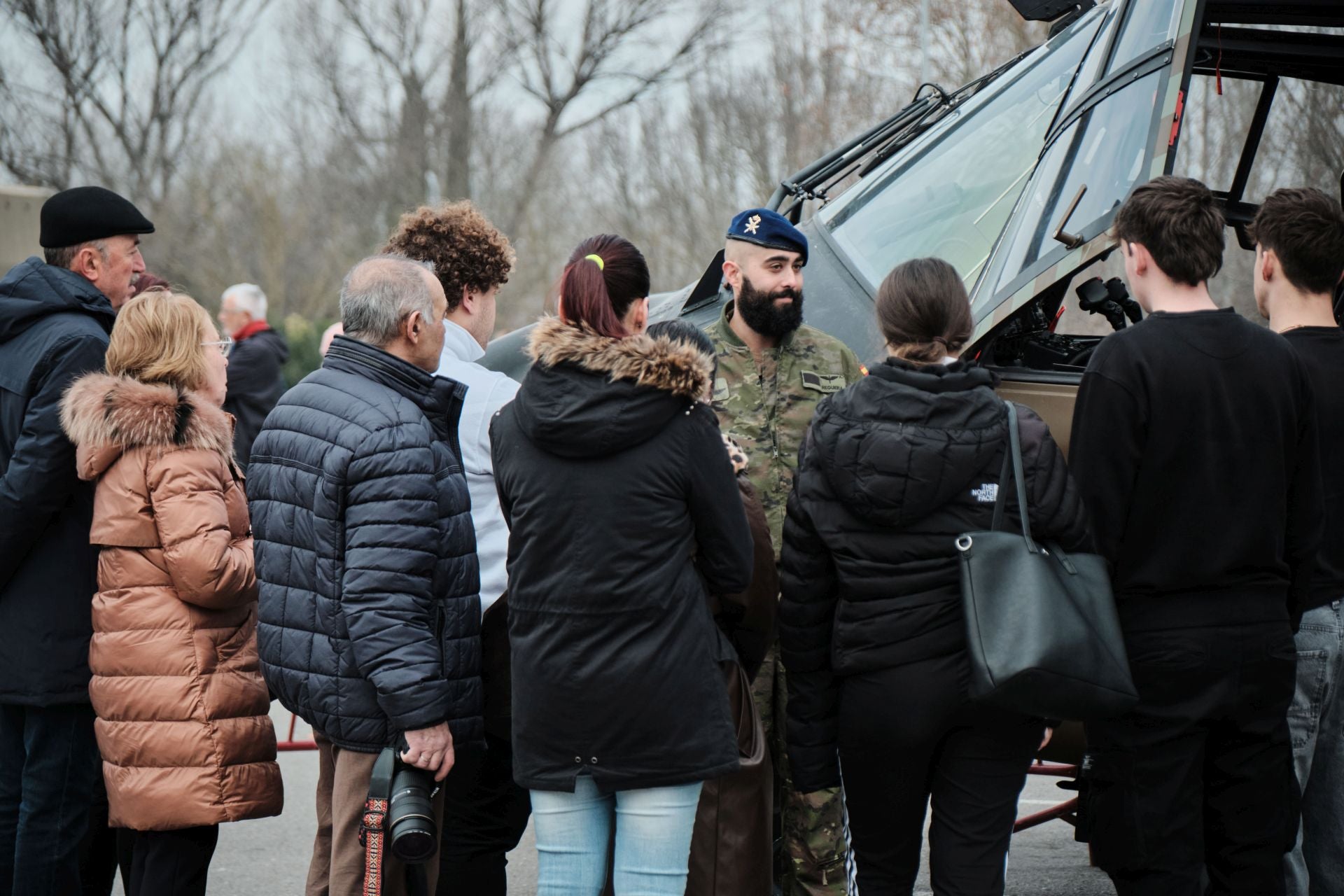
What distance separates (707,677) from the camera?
3041mm

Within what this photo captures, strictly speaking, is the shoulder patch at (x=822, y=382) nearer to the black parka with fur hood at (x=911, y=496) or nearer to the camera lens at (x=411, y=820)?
the black parka with fur hood at (x=911, y=496)

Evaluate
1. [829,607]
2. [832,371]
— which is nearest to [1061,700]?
[829,607]

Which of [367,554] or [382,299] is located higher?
[382,299]

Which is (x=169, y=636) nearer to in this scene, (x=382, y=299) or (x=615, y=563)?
(x=382, y=299)

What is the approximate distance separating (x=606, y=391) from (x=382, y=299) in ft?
2.55

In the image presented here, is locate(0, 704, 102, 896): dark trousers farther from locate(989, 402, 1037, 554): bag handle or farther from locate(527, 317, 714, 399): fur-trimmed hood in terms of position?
locate(989, 402, 1037, 554): bag handle

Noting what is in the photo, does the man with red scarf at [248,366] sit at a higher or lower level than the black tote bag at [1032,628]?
higher

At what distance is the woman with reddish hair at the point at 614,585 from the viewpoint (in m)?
2.95

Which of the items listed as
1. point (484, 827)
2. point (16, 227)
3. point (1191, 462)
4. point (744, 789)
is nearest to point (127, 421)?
point (484, 827)

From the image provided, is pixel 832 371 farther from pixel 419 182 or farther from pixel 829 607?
pixel 419 182

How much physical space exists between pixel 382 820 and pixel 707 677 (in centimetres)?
80

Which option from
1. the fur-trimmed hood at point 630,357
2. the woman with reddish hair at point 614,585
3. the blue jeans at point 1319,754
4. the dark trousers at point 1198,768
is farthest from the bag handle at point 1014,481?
the blue jeans at point 1319,754

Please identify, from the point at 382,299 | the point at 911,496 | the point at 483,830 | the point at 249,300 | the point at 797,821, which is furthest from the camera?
the point at 249,300

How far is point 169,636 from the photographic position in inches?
→ 144
